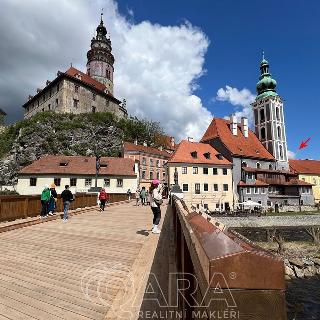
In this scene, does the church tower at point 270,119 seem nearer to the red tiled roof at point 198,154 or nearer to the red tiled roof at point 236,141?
the red tiled roof at point 236,141

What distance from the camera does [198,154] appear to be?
56000mm

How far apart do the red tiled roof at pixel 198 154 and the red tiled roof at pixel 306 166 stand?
34266mm

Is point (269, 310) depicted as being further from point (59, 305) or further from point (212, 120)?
point (212, 120)

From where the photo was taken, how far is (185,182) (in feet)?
175

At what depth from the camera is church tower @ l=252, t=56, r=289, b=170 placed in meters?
67.5

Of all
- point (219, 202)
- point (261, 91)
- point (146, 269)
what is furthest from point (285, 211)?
point (146, 269)

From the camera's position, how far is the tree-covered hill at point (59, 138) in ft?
203

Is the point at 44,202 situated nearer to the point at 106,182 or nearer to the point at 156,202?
the point at 156,202

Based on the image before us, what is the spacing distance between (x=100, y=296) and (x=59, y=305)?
0.68 meters

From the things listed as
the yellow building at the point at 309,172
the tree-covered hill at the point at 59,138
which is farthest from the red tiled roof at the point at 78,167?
the yellow building at the point at 309,172

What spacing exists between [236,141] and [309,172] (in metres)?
31.2

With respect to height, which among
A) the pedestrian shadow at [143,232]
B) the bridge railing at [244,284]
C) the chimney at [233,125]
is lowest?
the pedestrian shadow at [143,232]

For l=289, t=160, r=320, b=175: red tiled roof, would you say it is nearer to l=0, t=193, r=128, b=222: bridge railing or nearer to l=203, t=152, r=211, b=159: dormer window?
l=203, t=152, r=211, b=159: dormer window

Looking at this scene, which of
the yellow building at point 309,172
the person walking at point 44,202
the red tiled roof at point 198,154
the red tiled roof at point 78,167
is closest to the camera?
the person walking at point 44,202
